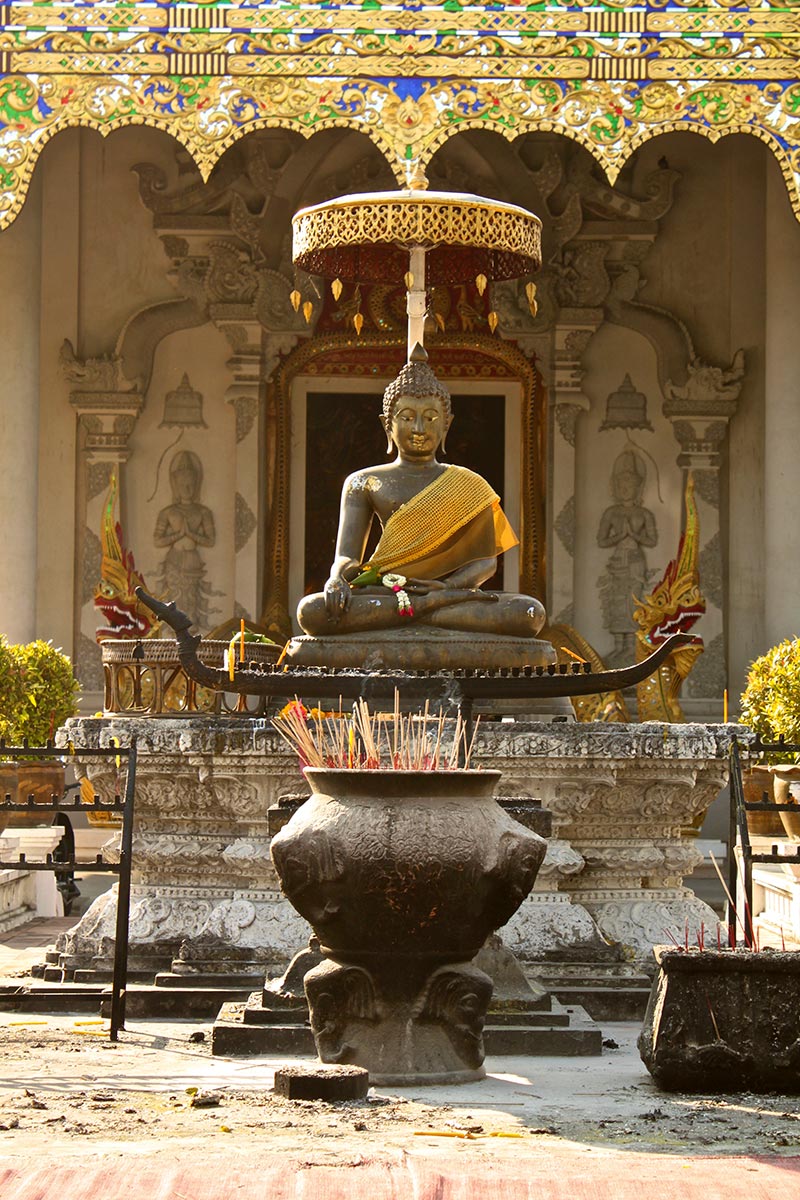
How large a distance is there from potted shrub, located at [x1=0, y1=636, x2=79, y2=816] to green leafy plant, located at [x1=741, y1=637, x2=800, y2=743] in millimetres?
3524

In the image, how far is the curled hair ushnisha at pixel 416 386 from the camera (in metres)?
7.82

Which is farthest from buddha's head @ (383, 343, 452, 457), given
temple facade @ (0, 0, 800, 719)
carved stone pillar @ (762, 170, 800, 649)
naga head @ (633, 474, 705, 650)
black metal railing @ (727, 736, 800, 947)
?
temple facade @ (0, 0, 800, 719)

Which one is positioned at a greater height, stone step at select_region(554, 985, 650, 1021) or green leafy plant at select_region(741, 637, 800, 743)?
green leafy plant at select_region(741, 637, 800, 743)

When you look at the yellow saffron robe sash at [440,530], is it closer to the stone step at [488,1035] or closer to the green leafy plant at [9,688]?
the stone step at [488,1035]

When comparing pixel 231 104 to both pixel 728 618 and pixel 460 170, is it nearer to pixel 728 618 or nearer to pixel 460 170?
pixel 460 170

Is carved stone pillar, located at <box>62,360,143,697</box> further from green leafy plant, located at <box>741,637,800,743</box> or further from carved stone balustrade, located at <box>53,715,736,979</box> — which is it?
carved stone balustrade, located at <box>53,715,736,979</box>

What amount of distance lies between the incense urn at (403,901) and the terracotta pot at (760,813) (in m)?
4.43

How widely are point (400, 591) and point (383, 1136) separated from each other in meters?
3.48

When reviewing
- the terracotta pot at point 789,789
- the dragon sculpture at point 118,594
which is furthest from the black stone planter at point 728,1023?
the dragon sculpture at point 118,594

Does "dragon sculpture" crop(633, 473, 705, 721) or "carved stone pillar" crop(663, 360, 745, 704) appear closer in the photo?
"dragon sculpture" crop(633, 473, 705, 721)

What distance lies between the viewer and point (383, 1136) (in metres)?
4.16

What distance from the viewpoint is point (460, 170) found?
13.2 metres

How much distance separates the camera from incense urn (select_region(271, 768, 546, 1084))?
15.4 ft

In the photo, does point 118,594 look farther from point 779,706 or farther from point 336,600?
point 336,600
